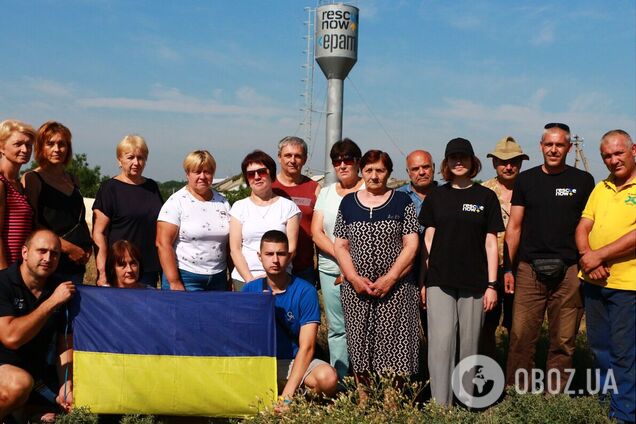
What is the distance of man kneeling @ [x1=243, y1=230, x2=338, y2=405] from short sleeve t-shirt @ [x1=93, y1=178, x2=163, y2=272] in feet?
3.95

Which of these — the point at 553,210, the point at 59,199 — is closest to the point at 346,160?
the point at 553,210

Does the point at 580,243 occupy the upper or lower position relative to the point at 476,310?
upper

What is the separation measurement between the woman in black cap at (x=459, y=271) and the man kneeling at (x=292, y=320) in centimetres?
98

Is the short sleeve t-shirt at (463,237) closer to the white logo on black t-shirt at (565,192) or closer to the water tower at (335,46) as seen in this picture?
the white logo on black t-shirt at (565,192)

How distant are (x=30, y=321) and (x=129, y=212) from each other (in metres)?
1.45

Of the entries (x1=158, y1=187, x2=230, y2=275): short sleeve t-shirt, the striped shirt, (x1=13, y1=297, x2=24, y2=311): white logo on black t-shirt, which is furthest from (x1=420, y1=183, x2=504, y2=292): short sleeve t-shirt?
the striped shirt

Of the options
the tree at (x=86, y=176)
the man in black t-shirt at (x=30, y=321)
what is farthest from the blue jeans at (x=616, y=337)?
the tree at (x=86, y=176)

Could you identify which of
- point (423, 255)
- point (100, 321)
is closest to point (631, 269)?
point (423, 255)

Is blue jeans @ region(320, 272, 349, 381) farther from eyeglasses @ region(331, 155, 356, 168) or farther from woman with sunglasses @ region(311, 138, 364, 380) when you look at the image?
eyeglasses @ region(331, 155, 356, 168)

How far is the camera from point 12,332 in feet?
17.1

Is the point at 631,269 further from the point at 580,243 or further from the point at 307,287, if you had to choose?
the point at 307,287

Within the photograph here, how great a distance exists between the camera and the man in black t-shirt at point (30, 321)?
5.16 m

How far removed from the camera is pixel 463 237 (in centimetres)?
577

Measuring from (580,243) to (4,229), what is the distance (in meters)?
4.81
